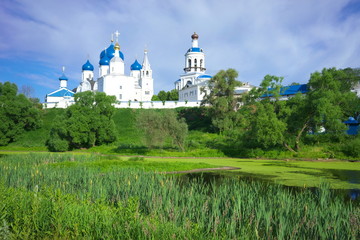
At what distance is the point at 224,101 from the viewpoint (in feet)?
135

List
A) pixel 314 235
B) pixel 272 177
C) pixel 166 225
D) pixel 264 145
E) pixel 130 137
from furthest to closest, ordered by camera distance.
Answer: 1. pixel 130 137
2. pixel 264 145
3. pixel 272 177
4. pixel 314 235
5. pixel 166 225

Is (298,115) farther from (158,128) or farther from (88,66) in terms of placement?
(88,66)

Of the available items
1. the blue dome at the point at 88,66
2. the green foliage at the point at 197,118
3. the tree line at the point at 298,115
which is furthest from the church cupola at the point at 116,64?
the tree line at the point at 298,115

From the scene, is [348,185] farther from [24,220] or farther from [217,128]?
[217,128]

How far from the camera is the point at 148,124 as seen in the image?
2861 centimetres

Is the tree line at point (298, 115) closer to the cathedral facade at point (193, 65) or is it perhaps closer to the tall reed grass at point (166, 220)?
the tall reed grass at point (166, 220)

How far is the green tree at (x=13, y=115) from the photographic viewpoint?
39.7 meters

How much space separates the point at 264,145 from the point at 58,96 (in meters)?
56.8

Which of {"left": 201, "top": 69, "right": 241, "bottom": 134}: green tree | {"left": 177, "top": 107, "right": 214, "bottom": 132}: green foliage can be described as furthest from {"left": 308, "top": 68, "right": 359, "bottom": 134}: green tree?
{"left": 177, "top": 107, "right": 214, "bottom": 132}: green foliage

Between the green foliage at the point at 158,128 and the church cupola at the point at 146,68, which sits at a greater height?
the church cupola at the point at 146,68

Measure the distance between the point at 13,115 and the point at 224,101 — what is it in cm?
2871

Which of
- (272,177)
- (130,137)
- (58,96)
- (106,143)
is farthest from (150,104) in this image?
(272,177)

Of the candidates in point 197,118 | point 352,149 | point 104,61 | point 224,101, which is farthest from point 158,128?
point 104,61

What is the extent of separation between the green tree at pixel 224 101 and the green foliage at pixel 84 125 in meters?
13.9
